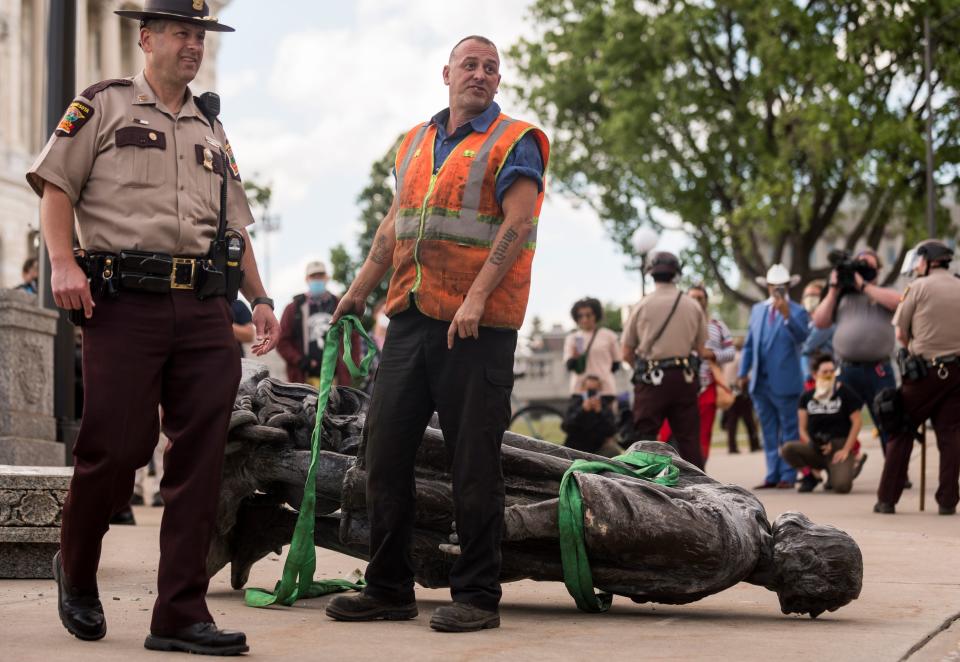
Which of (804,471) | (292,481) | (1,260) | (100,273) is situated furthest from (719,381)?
(1,260)

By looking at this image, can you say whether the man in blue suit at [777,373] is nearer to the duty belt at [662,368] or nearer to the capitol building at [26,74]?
the duty belt at [662,368]

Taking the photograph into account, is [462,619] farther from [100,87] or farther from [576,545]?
[100,87]

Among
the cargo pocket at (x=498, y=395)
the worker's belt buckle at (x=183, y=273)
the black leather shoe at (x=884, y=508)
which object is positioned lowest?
the black leather shoe at (x=884, y=508)

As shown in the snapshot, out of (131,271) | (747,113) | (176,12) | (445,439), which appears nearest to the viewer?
(131,271)

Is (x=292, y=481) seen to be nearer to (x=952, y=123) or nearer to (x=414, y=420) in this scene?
(x=414, y=420)

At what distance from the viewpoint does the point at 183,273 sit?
4938 millimetres

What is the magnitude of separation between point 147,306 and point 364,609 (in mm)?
1385

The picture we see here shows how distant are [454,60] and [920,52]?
30.5 meters

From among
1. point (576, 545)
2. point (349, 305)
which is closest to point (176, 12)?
point (349, 305)

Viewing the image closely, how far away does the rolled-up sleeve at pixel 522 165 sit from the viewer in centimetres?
552

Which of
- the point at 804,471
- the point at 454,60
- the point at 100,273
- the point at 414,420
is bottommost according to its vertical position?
the point at 804,471

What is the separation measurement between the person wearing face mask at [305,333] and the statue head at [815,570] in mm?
7894

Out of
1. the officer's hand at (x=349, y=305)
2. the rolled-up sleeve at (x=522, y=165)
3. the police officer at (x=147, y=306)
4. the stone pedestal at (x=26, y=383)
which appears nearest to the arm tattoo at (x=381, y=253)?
the officer's hand at (x=349, y=305)

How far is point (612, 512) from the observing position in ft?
18.5
